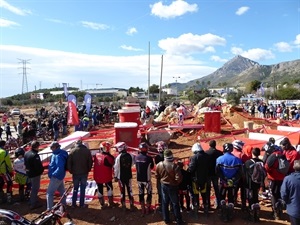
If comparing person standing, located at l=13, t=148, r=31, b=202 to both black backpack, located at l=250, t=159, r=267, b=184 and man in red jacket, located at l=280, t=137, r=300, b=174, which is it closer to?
black backpack, located at l=250, t=159, r=267, b=184

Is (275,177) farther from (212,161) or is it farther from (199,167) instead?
(199,167)

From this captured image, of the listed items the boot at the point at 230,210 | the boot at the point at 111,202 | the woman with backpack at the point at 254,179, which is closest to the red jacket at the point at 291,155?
the woman with backpack at the point at 254,179

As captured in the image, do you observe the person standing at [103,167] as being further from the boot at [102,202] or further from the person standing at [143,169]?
the person standing at [143,169]

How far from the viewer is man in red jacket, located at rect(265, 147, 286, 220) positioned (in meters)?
6.38

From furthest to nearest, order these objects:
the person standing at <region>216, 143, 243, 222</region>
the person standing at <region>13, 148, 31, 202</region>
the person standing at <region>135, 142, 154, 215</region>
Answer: the person standing at <region>13, 148, 31, 202</region>
the person standing at <region>135, 142, 154, 215</region>
the person standing at <region>216, 143, 243, 222</region>

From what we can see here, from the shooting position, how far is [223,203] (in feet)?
20.4

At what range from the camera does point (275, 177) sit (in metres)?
6.47

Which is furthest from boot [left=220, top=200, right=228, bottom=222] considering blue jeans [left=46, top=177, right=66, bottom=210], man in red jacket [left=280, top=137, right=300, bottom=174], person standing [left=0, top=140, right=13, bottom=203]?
person standing [left=0, top=140, right=13, bottom=203]

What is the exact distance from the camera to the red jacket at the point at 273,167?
6383mm

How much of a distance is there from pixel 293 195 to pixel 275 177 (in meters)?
1.50

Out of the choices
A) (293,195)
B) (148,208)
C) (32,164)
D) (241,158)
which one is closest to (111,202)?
(148,208)

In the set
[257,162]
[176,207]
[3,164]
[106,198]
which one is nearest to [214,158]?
[257,162]

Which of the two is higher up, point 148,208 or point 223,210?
point 223,210

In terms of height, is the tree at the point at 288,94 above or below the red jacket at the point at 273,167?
above
